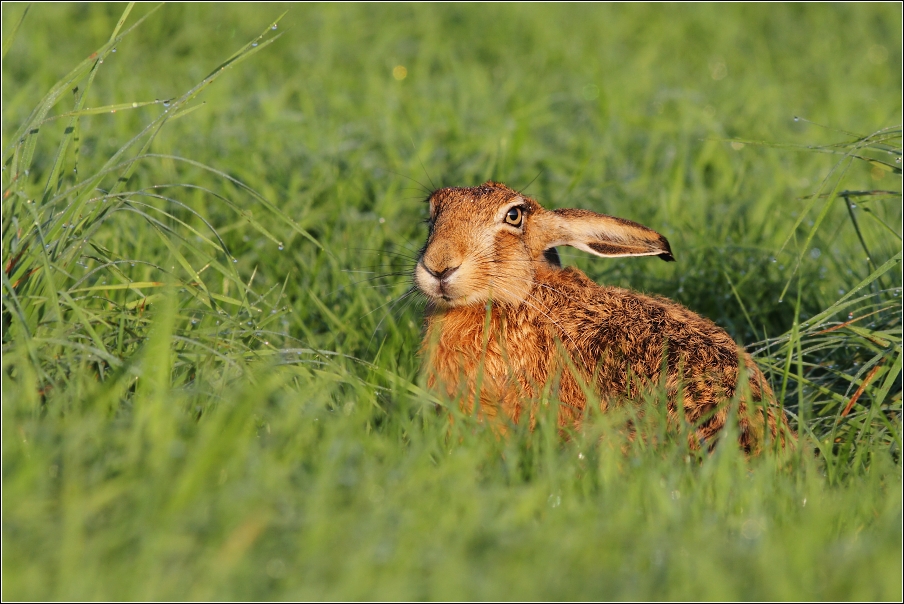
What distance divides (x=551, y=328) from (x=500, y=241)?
47cm

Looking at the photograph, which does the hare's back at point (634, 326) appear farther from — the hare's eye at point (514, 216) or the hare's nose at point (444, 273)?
the hare's nose at point (444, 273)

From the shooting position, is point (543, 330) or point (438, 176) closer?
point (543, 330)

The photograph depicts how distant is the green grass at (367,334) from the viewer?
2.54 m

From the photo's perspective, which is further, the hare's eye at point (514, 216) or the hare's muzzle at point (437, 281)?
the hare's eye at point (514, 216)

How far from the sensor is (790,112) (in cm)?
800

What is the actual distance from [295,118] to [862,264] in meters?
3.46

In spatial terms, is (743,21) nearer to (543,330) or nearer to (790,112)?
(790,112)

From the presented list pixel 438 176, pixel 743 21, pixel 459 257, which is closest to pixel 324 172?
pixel 438 176

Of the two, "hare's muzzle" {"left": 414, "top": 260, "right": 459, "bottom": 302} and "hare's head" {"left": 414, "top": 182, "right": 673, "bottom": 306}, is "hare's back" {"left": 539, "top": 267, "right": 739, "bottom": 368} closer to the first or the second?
"hare's head" {"left": 414, "top": 182, "right": 673, "bottom": 306}

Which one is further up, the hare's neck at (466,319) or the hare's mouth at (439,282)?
the hare's mouth at (439,282)

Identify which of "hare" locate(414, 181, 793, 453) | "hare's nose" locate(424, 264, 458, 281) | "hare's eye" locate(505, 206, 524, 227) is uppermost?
"hare's eye" locate(505, 206, 524, 227)

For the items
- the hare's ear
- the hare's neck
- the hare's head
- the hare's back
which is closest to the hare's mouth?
the hare's head

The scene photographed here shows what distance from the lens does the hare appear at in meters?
3.86

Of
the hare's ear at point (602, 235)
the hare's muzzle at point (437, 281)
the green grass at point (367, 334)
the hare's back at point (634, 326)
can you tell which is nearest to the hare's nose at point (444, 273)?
the hare's muzzle at point (437, 281)
